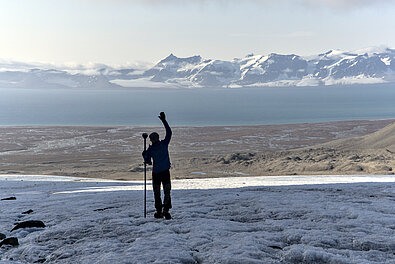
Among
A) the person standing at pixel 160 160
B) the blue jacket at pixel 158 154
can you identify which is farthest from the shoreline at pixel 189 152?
the blue jacket at pixel 158 154

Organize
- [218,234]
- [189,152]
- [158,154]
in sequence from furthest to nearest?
1. [189,152]
2. [158,154]
3. [218,234]

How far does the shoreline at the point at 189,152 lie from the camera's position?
151 feet

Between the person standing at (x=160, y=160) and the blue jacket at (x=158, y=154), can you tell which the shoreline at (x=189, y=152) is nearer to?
the person standing at (x=160, y=160)

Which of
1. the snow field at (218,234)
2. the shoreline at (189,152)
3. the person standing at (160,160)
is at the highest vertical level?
the person standing at (160,160)

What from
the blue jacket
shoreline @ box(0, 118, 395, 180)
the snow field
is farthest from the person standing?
shoreline @ box(0, 118, 395, 180)

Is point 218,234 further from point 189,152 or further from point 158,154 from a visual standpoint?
point 189,152

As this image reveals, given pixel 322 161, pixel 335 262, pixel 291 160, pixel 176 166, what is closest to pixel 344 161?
pixel 322 161

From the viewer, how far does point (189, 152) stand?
70875 millimetres

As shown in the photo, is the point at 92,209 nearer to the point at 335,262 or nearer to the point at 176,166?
the point at 335,262

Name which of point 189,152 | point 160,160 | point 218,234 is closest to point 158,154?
point 160,160

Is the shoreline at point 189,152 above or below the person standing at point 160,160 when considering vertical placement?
below

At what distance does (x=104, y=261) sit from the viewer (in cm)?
696

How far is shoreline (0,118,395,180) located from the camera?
4588cm

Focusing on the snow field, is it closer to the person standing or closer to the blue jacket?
the person standing
